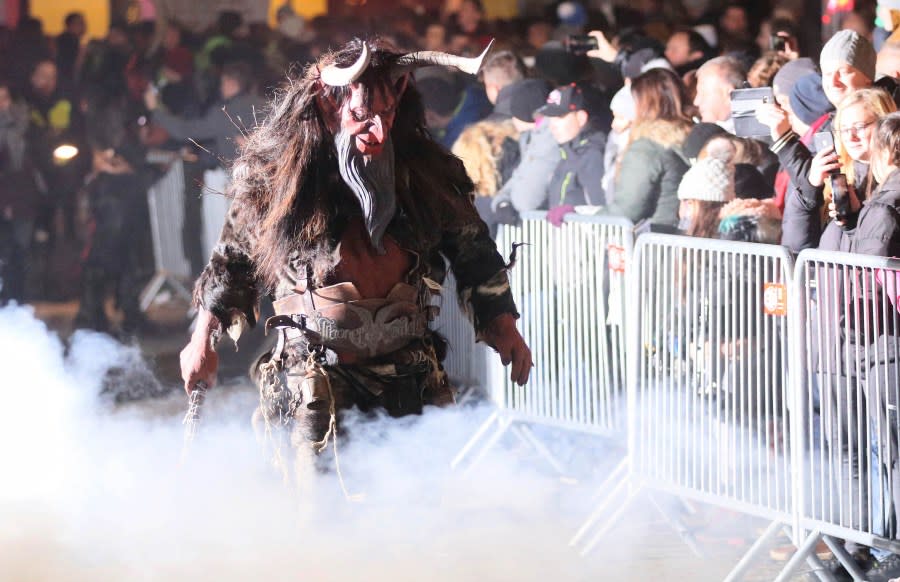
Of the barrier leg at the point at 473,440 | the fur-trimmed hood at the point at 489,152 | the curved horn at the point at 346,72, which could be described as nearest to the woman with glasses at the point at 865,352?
the curved horn at the point at 346,72

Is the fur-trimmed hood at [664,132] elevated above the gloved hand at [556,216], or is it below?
above

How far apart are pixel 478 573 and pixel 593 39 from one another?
3.44 metres

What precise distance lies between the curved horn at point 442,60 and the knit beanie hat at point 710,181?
1871 mm

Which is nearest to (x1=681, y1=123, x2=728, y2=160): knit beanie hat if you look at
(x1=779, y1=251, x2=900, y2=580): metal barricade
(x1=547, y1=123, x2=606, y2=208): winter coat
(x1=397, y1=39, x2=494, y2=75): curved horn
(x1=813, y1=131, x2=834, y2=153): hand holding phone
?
(x1=813, y1=131, x2=834, y2=153): hand holding phone

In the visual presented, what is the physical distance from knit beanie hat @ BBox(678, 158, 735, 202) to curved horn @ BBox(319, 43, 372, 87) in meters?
2.15

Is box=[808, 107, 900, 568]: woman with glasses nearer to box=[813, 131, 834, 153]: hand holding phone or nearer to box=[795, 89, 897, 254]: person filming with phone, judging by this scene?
box=[795, 89, 897, 254]: person filming with phone

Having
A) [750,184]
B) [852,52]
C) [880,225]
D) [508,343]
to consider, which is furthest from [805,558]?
[852,52]

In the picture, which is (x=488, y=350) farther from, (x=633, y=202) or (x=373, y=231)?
(x=373, y=231)

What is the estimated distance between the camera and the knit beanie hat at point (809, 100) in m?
5.50

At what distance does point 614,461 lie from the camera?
6.28 m

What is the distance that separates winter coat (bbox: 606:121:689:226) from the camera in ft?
20.2

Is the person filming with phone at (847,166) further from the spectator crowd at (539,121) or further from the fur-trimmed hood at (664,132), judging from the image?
the fur-trimmed hood at (664,132)

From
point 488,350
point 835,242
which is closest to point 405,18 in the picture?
point 488,350

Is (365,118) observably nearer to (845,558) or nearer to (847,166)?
(847,166)
